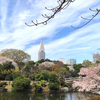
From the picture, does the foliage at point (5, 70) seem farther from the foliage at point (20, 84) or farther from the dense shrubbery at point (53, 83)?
the dense shrubbery at point (53, 83)

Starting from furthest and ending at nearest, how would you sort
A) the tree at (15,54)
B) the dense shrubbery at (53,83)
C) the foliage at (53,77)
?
the tree at (15,54)
the foliage at (53,77)
the dense shrubbery at (53,83)

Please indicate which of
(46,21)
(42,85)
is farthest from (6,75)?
(46,21)

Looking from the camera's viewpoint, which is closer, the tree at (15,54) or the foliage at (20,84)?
the foliage at (20,84)

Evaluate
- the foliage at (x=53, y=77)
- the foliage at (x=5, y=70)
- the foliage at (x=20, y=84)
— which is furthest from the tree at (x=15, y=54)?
the foliage at (x=53, y=77)

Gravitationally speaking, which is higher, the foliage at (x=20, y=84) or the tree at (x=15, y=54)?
the tree at (x=15, y=54)

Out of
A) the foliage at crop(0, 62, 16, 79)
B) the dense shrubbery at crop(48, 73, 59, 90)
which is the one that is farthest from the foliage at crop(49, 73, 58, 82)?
the foliage at crop(0, 62, 16, 79)

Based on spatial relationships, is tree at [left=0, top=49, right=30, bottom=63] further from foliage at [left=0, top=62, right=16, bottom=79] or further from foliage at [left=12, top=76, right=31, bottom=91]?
foliage at [left=12, top=76, right=31, bottom=91]

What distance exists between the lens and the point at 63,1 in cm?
204

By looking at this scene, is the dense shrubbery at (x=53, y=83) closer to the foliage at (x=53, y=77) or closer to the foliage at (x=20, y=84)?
the foliage at (x=53, y=77)

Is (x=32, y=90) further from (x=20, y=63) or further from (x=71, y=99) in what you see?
(x=20, y=63)

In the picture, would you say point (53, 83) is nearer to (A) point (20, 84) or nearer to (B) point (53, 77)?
(B) point (53, 77)

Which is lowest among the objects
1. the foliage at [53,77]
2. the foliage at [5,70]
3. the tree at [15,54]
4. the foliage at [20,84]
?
the foliage at [20,84]

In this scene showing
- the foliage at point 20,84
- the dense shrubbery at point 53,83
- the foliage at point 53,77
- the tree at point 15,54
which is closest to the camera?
the dense shrubbery at point 53,83

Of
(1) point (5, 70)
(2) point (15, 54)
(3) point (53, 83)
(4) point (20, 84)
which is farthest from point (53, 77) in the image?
(2) point (15, 54)
